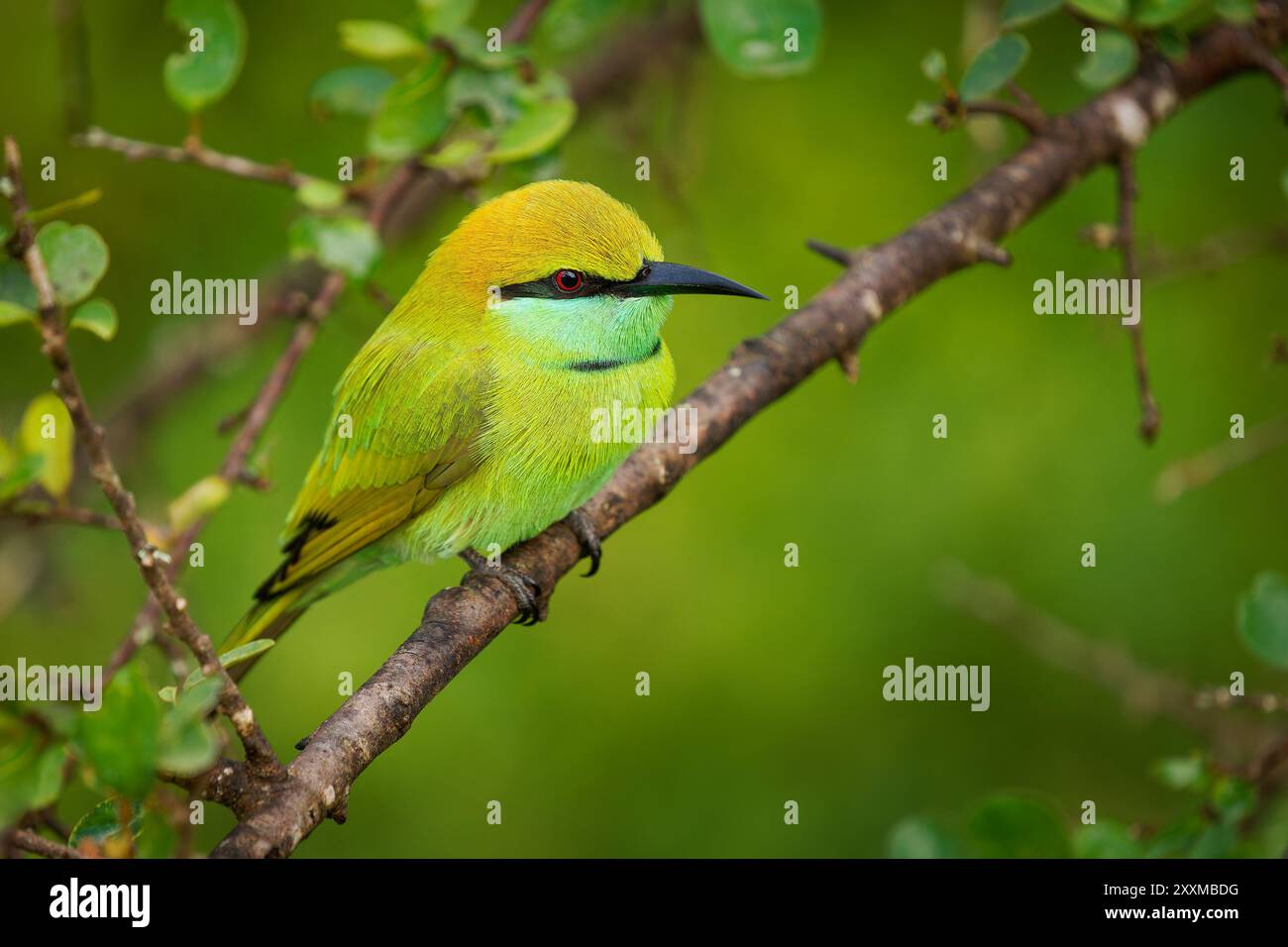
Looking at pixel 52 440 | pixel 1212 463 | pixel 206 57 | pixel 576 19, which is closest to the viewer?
pixel 52 440

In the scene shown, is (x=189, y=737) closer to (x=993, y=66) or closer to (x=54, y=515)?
(x=54, y=515)

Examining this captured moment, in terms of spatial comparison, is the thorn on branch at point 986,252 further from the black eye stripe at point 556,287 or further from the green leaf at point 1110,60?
the black eye stripe at point 556,287

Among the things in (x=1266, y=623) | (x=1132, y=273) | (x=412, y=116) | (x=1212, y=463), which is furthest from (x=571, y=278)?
(x=1212, y=463)

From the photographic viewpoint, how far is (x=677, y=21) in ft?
13.5

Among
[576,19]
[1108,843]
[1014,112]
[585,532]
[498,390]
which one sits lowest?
[1108,843]

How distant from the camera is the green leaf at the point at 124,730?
1.41m

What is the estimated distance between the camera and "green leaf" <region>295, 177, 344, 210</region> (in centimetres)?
270

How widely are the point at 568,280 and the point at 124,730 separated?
70.8 inches

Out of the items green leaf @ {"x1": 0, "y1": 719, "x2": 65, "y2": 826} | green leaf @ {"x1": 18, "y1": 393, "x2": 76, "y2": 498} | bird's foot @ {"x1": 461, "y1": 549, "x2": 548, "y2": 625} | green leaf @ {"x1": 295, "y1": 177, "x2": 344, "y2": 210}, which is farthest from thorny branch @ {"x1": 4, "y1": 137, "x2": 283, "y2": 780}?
green leaf @ {"x1": 295, "y1": 177, "x2": 344, "y2": 210}

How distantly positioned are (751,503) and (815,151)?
1.25m

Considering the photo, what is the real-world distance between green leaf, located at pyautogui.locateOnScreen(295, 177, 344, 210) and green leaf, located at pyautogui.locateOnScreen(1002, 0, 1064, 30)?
4.92ft

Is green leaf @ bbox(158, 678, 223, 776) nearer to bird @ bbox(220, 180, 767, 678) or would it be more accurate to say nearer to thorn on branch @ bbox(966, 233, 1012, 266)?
bird @ bbox(220, 180, 767, 678)

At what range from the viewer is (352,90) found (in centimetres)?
302

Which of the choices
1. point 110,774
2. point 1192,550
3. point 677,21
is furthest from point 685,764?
point 110,774
